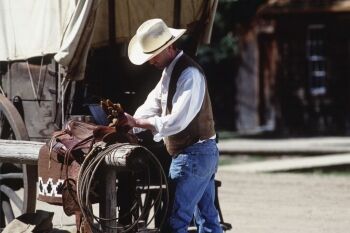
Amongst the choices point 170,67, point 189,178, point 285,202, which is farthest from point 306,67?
point 189,178

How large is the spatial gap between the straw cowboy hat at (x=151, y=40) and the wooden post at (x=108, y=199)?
34.0 inches

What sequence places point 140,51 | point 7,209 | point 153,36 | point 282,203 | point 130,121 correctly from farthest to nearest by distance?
point 282,203
point 7,209
point 140,51
point 153,36
point 130,121

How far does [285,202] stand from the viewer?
12148 mm

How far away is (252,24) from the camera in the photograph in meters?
26.4

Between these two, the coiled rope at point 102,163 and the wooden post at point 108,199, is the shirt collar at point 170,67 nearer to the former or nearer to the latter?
the coiled rope at point 102,163

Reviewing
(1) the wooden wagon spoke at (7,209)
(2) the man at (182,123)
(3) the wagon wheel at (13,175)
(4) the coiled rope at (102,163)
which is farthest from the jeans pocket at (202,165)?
(1) the wooden wagon spoke at (7,209)

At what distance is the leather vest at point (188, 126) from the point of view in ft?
23.2

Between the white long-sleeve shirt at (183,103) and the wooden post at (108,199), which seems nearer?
the white long-sleeve shirt at (183,103)

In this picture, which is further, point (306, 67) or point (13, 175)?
point (306, 67)

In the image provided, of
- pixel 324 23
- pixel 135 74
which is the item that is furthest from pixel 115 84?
pixel 324 23

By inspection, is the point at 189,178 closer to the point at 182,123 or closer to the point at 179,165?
the point at 179,165

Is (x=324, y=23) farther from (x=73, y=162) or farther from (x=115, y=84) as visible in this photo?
(x=73, y=162)

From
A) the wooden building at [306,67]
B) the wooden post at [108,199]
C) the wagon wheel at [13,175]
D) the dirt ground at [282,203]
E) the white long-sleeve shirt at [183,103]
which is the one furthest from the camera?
the wooden building at [306,67]

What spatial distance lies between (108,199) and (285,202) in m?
5.29
